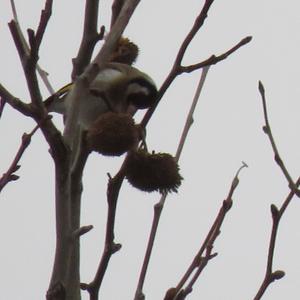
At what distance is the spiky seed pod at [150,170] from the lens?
201cm

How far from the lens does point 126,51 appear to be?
10.2 feet

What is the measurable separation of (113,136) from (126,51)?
1193 mm

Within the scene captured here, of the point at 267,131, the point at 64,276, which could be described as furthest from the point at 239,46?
the point at 64,276

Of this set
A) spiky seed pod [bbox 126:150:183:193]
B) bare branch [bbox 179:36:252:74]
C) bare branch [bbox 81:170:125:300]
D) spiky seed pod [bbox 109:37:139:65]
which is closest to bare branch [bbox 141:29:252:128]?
bare branch [bbox 179:36:252:74]

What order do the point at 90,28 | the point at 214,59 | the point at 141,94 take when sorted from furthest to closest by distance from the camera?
the point at 141,94 < the point at 90,28 < the point at 214,59

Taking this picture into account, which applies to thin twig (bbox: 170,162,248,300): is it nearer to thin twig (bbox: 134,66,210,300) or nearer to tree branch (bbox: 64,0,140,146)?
thin twig (bbox: 134,66,210,300)

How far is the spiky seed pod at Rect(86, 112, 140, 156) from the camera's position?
78.3 inches

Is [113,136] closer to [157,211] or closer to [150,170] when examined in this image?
[150,170]

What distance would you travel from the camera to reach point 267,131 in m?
1.82

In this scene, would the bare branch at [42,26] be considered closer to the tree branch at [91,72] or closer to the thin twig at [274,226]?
the tree branch at [91,72]

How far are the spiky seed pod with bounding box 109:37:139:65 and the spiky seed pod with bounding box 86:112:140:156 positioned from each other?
1.13 meters

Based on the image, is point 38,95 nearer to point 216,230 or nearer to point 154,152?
point 154,152

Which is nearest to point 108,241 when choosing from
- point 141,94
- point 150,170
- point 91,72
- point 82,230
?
point 82,230

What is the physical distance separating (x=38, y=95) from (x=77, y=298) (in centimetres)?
51
